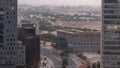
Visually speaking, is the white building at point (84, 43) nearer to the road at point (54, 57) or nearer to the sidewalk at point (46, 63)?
the road at point (54, 57)

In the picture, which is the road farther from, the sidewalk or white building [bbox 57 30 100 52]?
white building [bbox 57 30 100 52]

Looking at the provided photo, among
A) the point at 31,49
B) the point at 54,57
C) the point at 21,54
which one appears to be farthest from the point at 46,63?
the point at 21,54

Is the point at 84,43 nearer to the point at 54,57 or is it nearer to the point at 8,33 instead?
the point at 54,57

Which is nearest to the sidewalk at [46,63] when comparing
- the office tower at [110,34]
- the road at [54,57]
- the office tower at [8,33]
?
the road at [54,57]

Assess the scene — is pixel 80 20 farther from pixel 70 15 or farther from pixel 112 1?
pixel 112 1

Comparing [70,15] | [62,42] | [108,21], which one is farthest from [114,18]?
[70,15]

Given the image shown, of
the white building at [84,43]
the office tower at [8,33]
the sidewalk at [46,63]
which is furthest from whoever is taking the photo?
the white building at [84,43]
